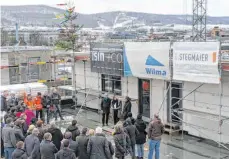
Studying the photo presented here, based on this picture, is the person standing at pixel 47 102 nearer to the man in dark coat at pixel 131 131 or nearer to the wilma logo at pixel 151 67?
the wilma logo at pixel 151 67

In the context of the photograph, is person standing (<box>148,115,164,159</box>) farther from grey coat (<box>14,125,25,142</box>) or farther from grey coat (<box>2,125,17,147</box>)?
grey coat (<box>2,125,17,147</box>)

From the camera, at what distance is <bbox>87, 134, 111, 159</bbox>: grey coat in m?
8.58

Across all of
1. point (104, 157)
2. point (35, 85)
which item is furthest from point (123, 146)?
point (35, 85)

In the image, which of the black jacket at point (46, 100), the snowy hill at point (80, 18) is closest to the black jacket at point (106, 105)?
the black jacket at point (46, 100)

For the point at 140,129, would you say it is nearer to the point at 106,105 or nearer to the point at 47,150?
the point at 47,150

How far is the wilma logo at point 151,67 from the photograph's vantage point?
43.1 feet

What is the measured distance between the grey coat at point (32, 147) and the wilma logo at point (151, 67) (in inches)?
231

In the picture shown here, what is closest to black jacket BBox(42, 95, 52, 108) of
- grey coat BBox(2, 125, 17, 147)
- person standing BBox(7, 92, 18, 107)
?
person standing BBox(7, 92, 18, 107)

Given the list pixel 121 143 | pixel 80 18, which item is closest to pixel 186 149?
pixel 121 143

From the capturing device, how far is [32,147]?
886cm

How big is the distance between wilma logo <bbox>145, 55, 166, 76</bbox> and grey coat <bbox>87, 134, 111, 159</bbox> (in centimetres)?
522

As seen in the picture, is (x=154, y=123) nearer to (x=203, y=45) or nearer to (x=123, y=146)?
(x=123, y=146)

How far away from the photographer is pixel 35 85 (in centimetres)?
1895

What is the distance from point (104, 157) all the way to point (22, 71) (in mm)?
16290
